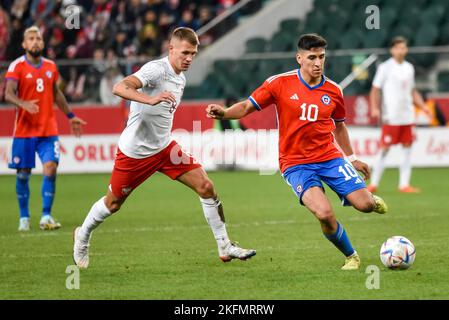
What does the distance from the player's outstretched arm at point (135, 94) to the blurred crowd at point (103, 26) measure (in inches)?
604

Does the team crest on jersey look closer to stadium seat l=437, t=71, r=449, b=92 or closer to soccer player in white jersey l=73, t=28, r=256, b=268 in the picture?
soccer player in white jersey l=73, t=28, r=256, b=268

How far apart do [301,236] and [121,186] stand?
2903 millimetres

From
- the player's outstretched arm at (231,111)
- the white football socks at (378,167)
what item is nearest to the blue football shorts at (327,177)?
the player's outstretched arm at (231,111)

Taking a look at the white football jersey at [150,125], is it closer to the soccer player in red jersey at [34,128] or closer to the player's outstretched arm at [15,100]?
the player's outstretched arm at [15,100]

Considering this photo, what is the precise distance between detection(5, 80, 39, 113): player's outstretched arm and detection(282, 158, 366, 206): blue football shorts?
4.32 m

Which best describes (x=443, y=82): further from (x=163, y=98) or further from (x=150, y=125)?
(x=163, y=98)

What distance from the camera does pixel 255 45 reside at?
2633 cm

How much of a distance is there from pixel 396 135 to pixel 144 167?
8.40 meters

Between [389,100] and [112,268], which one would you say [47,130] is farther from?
[389,100]

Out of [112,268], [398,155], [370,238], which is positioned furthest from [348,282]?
[398,155]

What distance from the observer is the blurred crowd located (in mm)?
24969

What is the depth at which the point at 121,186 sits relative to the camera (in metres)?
9.31

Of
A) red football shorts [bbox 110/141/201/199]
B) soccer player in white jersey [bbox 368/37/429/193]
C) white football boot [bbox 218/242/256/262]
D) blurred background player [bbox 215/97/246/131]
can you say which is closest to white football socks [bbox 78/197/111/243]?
red football shorts [bbox 110/141/201/199]

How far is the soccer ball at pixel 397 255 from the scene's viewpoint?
867 cm
